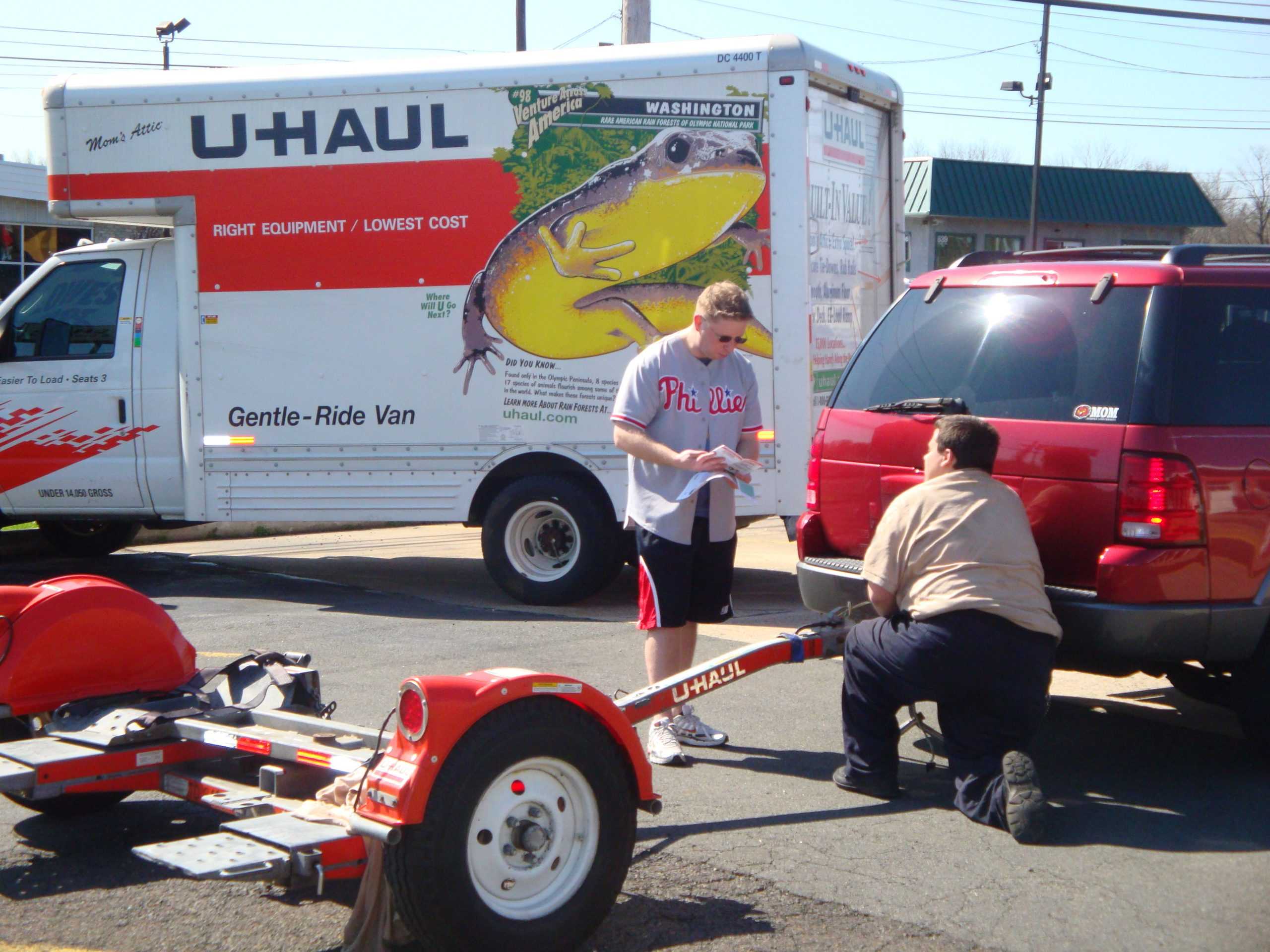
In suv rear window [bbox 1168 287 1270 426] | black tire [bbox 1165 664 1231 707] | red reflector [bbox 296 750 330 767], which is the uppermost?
suv rear window [bbox 1168 287 1270 426]

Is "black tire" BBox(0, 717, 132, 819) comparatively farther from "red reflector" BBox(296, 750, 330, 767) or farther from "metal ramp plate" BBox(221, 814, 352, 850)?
"metal ramp plate" BBox(221, 814, 352, 850)

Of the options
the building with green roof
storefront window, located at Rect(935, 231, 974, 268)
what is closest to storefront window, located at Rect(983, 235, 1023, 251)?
the building with green roof

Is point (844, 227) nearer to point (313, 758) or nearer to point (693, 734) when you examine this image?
point (693, 734)

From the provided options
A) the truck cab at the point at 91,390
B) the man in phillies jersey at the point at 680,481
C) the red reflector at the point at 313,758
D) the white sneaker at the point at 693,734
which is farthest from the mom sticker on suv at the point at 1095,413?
the truck cab at the point at 91,390

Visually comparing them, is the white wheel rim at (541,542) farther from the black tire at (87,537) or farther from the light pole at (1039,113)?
the light pole at (1039,113)

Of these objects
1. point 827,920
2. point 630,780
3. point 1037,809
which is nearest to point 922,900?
point 827,920

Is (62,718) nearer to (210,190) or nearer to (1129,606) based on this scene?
(1129,606)

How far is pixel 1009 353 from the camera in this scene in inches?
199

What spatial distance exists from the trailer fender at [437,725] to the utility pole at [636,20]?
1085 cm

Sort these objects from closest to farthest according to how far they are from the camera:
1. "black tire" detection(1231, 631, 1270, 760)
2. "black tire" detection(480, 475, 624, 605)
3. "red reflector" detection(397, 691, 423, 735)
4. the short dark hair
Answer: "red reflector" detection(397, 691, 423, 735) < the short dark hair < "black tire" detection(1231, 631, 1270, 760) < "black tire" detection(480, 475, 624, 605)

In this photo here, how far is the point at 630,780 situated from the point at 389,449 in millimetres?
5398

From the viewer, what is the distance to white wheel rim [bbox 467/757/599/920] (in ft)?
11.0

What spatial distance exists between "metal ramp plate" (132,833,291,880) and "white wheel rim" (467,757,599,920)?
463 mm

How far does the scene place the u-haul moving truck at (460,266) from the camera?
8.16 metres
